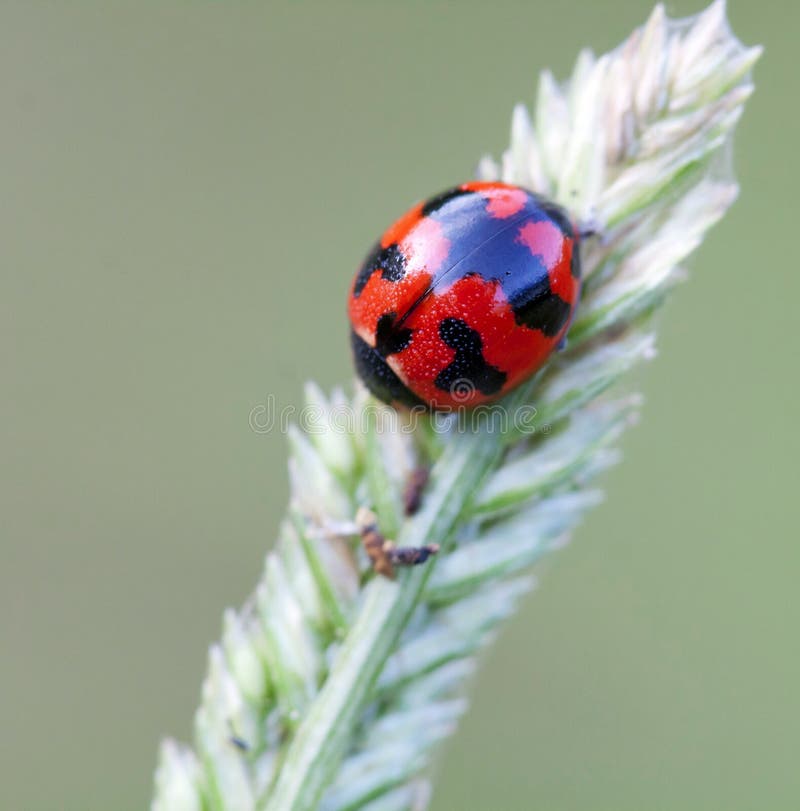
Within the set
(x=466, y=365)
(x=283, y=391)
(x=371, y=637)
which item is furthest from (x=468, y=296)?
(x=283, y=391)

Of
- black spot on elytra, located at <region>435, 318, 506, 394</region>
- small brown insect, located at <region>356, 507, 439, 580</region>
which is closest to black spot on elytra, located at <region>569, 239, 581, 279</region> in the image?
black spot on elytra, located at <region>435, 318, 506, 394</region>

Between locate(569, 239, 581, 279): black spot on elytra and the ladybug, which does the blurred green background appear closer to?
the ladybug

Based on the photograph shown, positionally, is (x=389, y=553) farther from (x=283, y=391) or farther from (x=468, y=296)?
(x=283, y=391)

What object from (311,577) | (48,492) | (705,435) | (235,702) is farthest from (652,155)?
(48,492)

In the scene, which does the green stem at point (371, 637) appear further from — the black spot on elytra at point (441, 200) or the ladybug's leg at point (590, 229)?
the black spot on elytra at point (441, 200)

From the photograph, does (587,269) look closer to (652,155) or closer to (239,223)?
(652,155)

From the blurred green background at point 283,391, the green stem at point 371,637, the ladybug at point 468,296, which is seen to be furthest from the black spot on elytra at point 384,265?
the blurred green background at point 283,391
